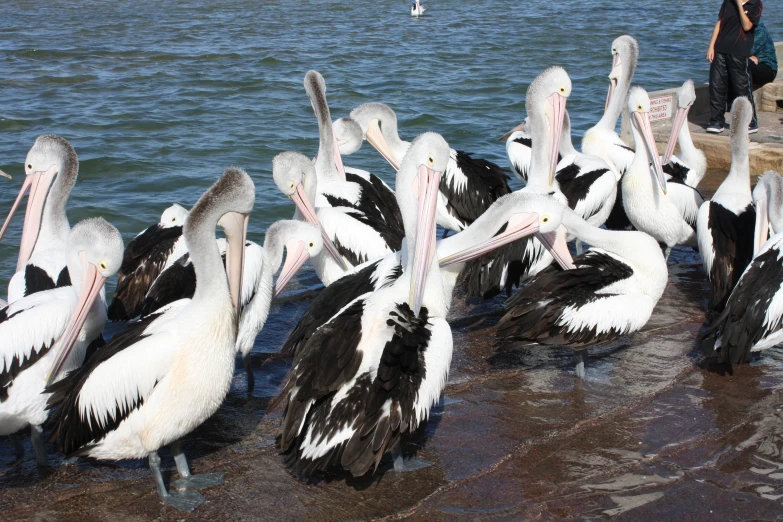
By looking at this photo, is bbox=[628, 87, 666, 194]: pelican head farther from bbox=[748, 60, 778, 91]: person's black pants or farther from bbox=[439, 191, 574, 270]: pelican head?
bbox=[748, 60, 778, 91]: person's black pants

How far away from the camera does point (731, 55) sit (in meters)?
8.88

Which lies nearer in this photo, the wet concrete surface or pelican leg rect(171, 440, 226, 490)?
the wet concrete surface

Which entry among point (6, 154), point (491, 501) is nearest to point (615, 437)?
point (491, 501)

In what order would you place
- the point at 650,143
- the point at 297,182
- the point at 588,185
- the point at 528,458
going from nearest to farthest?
the point at 528,458 < the point at 297,182 < the point at 588,185 < the point at 650,143

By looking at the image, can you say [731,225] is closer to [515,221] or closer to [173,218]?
[515,221]

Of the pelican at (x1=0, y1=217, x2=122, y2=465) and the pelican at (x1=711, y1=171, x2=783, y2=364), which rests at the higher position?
the pelican at (x1=0, y1=217, x2=122, y2=465)

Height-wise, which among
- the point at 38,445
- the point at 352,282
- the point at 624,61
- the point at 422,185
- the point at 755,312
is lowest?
the point at 38,445

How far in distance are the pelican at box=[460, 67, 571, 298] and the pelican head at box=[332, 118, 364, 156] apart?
148cm

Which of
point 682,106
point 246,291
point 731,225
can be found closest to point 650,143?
point 731,225

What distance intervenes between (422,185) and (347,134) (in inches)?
109

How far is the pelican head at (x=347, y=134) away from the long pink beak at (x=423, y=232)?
8.88 ft

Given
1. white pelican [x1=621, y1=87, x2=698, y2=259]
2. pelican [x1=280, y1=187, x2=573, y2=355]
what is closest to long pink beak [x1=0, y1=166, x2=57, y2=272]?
pelican [x1=280, y1=187, x2=573, y2=355]

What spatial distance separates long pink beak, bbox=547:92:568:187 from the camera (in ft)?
20.2

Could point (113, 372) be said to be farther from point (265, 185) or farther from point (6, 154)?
point (6, 154)
